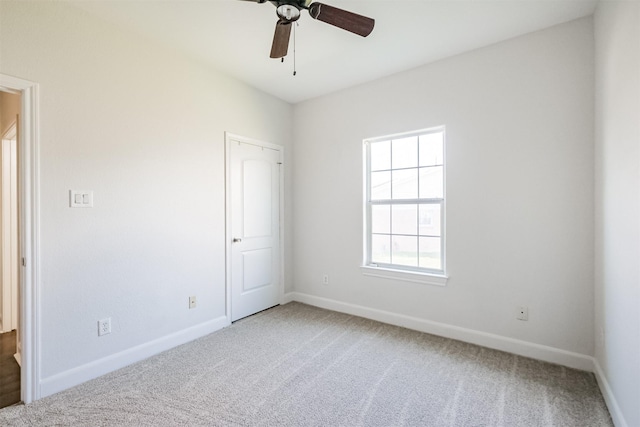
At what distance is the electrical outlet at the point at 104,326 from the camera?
7.49ft

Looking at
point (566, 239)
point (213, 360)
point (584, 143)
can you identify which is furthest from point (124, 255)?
point (584, 143)

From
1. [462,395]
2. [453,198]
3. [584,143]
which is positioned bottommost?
[462,395]

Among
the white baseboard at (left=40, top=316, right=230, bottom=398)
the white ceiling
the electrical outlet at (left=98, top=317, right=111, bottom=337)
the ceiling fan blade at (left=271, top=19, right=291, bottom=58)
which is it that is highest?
the white ceiling

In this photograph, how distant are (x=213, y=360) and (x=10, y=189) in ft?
8.84

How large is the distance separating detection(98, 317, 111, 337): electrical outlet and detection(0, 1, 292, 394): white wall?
1.2 inches

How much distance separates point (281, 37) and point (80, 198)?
1.83 m

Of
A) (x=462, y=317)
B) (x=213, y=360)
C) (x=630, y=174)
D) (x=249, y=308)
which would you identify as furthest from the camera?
(x=249, y=308)

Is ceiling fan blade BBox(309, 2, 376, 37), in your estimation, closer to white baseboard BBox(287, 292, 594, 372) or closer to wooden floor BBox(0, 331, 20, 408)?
white baseboard BBox(287, 292, 594, 372)

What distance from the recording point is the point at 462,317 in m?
2.85

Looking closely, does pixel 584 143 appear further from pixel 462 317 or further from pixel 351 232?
pixel 351 232

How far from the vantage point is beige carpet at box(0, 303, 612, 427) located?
180cm

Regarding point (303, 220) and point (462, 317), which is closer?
point (462, 317)

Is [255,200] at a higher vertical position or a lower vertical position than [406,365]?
higher

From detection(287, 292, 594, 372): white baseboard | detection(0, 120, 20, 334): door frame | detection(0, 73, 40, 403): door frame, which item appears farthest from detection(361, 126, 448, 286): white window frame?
detection(0, 120, 20, 334): door frame
